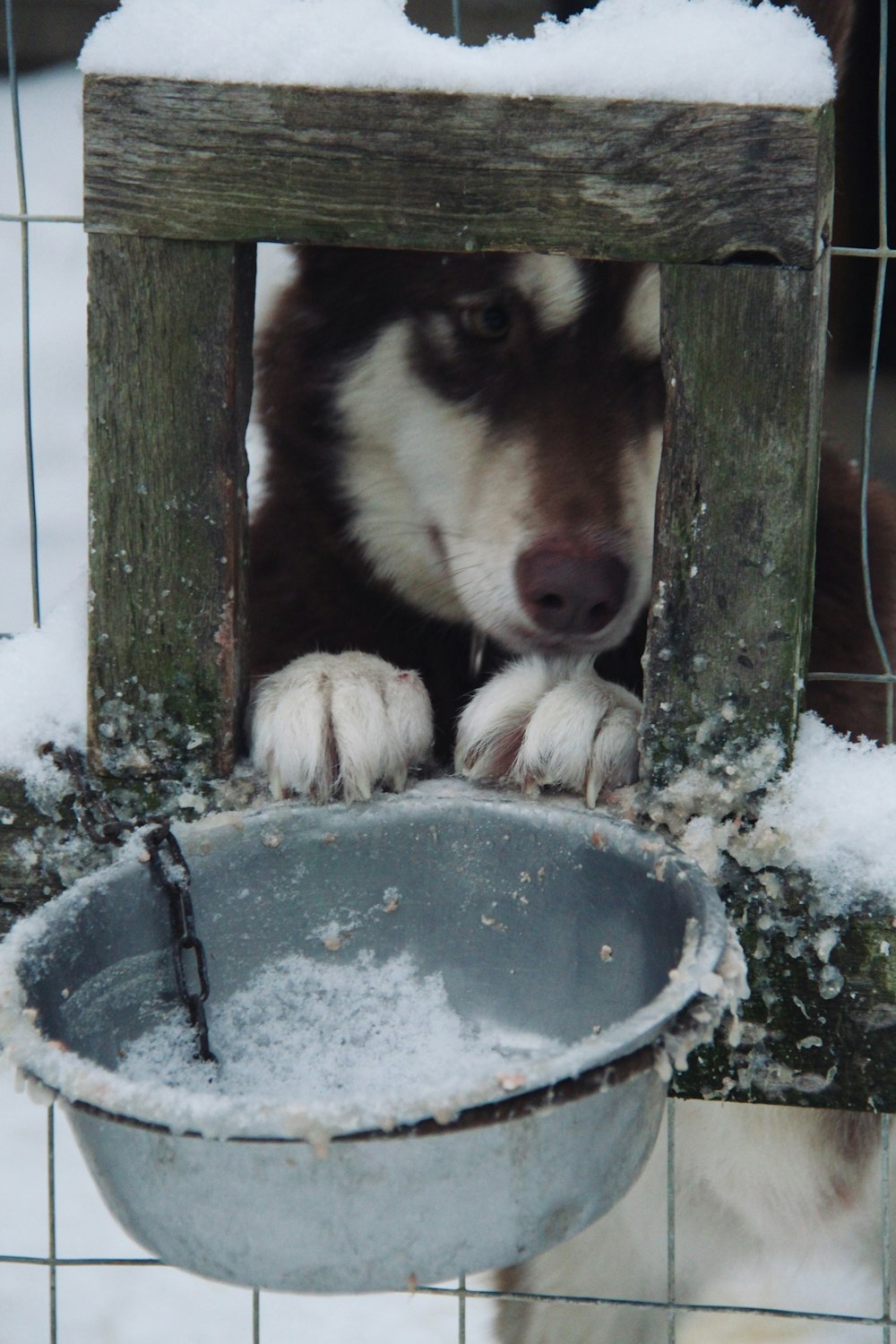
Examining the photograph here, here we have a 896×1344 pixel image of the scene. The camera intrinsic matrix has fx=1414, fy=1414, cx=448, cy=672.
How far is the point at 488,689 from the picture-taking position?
1692mm

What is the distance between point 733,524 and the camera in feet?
4.63

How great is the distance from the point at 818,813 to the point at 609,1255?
1.26 metres

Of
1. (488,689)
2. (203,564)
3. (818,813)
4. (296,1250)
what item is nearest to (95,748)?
(203,564)

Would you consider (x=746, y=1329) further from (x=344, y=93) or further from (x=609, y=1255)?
(x=344, y=93)

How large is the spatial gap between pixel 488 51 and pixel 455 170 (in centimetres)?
13

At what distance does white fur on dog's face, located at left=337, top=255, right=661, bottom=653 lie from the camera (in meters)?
1.84

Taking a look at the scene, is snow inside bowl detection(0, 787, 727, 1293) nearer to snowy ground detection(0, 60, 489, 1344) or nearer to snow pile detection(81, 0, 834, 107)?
snowy ground detection(0, 60, 489, 1344)

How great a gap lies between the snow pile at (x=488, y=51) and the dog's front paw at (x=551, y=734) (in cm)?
65

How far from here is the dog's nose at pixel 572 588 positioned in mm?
1767

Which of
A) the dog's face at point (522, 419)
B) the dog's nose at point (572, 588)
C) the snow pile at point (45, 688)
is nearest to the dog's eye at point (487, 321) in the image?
the dog's face at point (522, 419)

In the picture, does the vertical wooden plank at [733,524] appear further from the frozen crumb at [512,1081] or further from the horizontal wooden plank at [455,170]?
the frozen crumb at [512,1081]

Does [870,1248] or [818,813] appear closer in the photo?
[818,813]

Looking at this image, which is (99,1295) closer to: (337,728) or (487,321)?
(337,728)

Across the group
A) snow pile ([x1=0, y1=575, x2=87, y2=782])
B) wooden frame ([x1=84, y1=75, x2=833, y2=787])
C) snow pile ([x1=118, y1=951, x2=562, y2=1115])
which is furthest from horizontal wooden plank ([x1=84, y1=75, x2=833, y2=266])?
snow pile ([x1=118, y1=951, x2=562, y2=1115])
